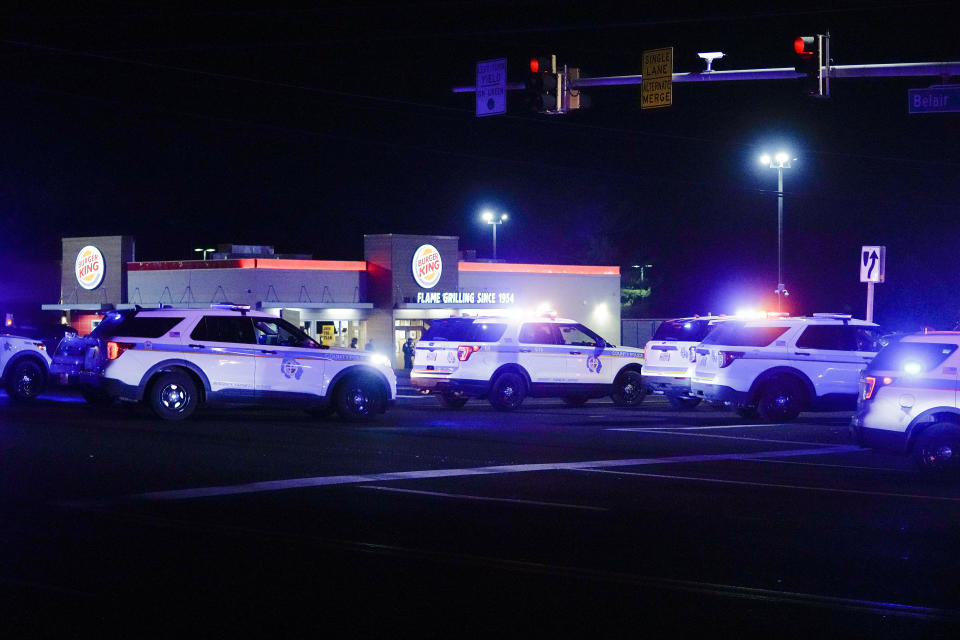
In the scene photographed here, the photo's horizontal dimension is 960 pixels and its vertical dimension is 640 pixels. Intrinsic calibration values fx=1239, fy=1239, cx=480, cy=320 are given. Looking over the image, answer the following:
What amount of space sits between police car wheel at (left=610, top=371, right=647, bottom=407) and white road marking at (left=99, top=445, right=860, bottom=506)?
8.80 m

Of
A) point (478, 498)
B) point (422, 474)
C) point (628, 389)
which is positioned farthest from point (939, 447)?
point (628, 389)

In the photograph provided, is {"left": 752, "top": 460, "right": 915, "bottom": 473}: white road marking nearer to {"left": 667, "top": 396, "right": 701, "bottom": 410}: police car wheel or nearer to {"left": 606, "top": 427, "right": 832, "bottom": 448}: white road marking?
{"left": 606, "top": 427, "right": 832, "bottom": 448}: white road marking

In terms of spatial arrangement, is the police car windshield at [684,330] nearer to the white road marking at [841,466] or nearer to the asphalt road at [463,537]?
the asphalt road at [463,537]

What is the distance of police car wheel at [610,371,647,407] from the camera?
25.2 metres

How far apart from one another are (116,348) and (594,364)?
9744mm

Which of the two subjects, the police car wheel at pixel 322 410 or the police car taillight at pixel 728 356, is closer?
the police car wheel at pixel 322 410

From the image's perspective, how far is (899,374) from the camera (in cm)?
1391

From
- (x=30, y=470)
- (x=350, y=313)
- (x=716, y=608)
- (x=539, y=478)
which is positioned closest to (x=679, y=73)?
(x=539, y=478)

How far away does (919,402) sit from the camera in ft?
45.1

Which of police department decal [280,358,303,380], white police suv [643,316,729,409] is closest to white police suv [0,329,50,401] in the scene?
police department decal [280,358,303,380]

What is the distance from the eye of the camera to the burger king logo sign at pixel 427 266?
159 ft

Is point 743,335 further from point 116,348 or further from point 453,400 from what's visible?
point 116,348

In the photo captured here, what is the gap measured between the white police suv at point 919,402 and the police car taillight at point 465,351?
10.3m

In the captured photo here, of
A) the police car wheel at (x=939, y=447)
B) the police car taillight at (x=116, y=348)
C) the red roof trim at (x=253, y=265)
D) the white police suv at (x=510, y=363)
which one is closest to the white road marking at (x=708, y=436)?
the police car wheel at (x=939, y=447)
